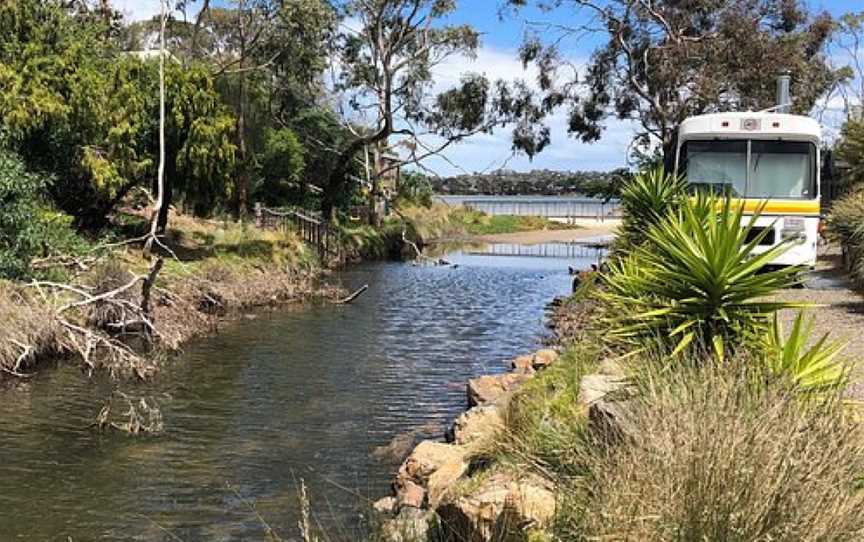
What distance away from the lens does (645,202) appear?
625 inches

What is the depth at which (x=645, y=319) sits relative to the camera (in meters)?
8.48

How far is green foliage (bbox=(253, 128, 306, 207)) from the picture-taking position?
40000 millimetres

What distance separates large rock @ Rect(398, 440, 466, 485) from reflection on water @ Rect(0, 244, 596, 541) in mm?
510

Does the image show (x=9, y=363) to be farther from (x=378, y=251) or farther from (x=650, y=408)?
(x=378, y=251)

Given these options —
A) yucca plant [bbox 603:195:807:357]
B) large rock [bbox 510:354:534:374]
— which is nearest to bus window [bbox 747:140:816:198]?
large rock [bbox 510:354:534:374]

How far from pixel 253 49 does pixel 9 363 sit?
21855 millimetres

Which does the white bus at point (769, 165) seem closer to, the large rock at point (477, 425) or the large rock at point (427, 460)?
the large rock at point (477, 425)

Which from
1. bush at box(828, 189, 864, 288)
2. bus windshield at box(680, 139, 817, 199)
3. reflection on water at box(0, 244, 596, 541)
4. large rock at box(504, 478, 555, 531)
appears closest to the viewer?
large rock at box(504, 478, 555, 531)

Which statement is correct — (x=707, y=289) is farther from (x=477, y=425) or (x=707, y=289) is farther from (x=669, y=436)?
(x=669, y=436)

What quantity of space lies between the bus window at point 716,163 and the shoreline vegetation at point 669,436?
6.98 metres

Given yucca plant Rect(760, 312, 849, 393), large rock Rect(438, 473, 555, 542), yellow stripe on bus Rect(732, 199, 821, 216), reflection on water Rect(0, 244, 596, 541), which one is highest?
yellow stripe on bus Rect(732, 199, 821, 216)

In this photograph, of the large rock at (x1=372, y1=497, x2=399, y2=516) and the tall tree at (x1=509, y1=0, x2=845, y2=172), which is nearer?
the large rock at (x1=372, y1=497, x2=399, y2=516)

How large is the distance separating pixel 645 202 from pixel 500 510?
11255 mm

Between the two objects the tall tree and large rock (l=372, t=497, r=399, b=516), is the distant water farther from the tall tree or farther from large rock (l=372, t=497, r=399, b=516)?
large rock (l=372, t=497, r=399, b=516)
